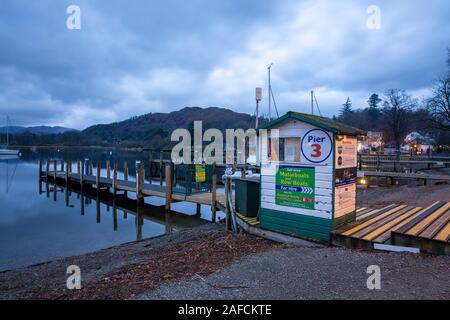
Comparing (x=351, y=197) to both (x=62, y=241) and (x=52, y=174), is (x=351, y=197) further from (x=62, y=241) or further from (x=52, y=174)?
(x=52, y=174)

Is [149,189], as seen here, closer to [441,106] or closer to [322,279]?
[322,279]

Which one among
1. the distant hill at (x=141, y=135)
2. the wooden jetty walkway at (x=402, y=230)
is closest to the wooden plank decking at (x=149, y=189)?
the wooden jetty walkway at (x=402, y=230)

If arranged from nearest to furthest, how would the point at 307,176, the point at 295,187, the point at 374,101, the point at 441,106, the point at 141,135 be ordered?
the point at 307,176 → the point at 295,187 → the point at 441,106 → the point at 374,101 → the point at 141,135

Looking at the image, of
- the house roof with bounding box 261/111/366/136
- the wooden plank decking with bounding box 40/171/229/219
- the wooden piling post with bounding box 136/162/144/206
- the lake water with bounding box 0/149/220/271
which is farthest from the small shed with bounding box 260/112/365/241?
the wooden piling post with bounding box 136/162/144/206

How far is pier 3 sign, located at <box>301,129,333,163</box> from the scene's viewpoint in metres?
6.43

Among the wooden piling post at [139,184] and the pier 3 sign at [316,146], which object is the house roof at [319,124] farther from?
the wooden piling post at [139,184]

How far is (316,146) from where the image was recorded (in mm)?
6582

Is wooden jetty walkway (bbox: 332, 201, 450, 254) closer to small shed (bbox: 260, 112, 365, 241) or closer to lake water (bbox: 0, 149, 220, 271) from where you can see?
small shed (bbox: 260, 112, 365, 241)

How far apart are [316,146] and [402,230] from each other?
238cm

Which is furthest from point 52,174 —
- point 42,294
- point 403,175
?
point 403,175

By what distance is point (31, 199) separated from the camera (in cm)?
2352

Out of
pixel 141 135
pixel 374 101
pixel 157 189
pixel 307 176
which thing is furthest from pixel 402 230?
pixel 141 135

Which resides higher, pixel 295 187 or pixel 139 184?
pixel 295 187
